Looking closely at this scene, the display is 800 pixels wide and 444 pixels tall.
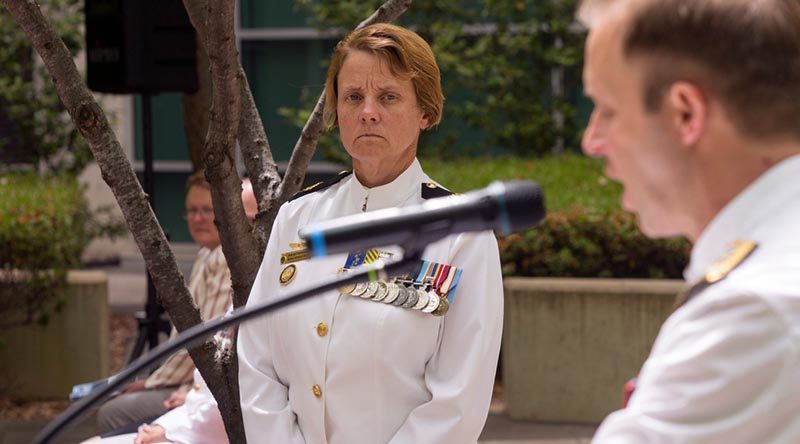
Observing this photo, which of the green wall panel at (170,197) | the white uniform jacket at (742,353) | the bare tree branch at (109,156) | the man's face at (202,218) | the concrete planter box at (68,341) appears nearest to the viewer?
the white uniform jacket at (742,353)

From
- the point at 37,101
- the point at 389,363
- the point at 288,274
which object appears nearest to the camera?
the point at 389,363

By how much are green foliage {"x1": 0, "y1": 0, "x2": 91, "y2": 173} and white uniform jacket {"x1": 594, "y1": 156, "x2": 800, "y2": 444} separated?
A: 36.0 feet

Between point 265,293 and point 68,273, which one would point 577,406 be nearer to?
point 68,273

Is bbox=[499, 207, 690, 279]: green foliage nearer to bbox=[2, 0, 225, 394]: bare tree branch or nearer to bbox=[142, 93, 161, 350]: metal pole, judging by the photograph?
bbox=[142, 93, 161, 350]: metal pole

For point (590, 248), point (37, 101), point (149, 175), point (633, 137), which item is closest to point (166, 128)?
point (37, 101)

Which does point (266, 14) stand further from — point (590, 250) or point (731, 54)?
point (731, 54)

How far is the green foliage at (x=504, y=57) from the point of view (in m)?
12.0

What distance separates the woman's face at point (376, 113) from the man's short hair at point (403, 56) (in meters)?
0.02

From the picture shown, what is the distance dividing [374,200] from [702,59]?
6.34 feet

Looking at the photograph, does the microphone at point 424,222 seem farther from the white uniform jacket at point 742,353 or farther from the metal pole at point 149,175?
the metal pole at point 149,175

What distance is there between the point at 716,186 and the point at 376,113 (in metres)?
1.86

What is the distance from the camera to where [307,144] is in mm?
3756

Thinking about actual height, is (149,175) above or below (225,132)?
below

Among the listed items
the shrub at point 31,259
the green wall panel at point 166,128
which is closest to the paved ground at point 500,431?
the shrub at point 31,259
